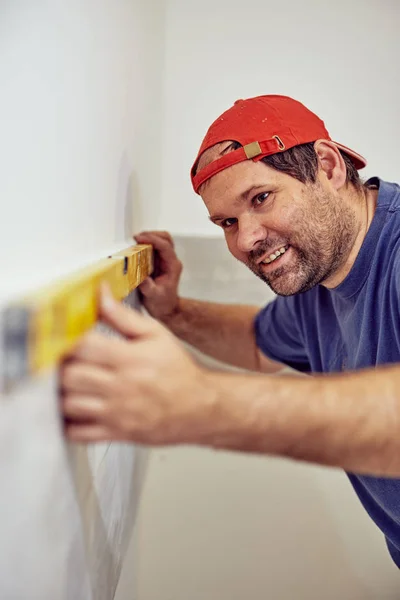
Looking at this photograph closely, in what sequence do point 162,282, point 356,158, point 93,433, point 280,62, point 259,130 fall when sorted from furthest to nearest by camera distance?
point 280,62 < point 162,282 < point 356,158 < point 259,130 < point 93,433

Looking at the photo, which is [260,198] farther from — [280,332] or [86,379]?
[86,379]

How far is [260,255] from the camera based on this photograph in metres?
1.04

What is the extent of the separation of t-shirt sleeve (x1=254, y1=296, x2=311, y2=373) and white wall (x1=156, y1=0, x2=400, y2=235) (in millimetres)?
282

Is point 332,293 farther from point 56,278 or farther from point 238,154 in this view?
point 56,278

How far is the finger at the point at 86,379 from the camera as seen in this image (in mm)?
446

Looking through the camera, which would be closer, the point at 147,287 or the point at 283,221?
the point at 283,221

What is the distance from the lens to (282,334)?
131cm

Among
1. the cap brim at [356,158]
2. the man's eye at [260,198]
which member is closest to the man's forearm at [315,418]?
the man's eye at [260,198]

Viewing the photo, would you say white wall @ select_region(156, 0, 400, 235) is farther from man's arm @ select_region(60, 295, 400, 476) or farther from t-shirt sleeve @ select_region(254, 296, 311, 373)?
man's arm @ select_region(60, 295, 400, 476)

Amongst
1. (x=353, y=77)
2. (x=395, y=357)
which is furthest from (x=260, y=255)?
(x=353, y=77)

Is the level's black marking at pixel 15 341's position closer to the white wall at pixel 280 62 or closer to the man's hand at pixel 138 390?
the man's hand at pixel 138 390

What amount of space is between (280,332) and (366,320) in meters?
0.34

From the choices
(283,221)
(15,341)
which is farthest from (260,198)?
(15,341)

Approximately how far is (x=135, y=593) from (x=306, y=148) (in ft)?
3.24
